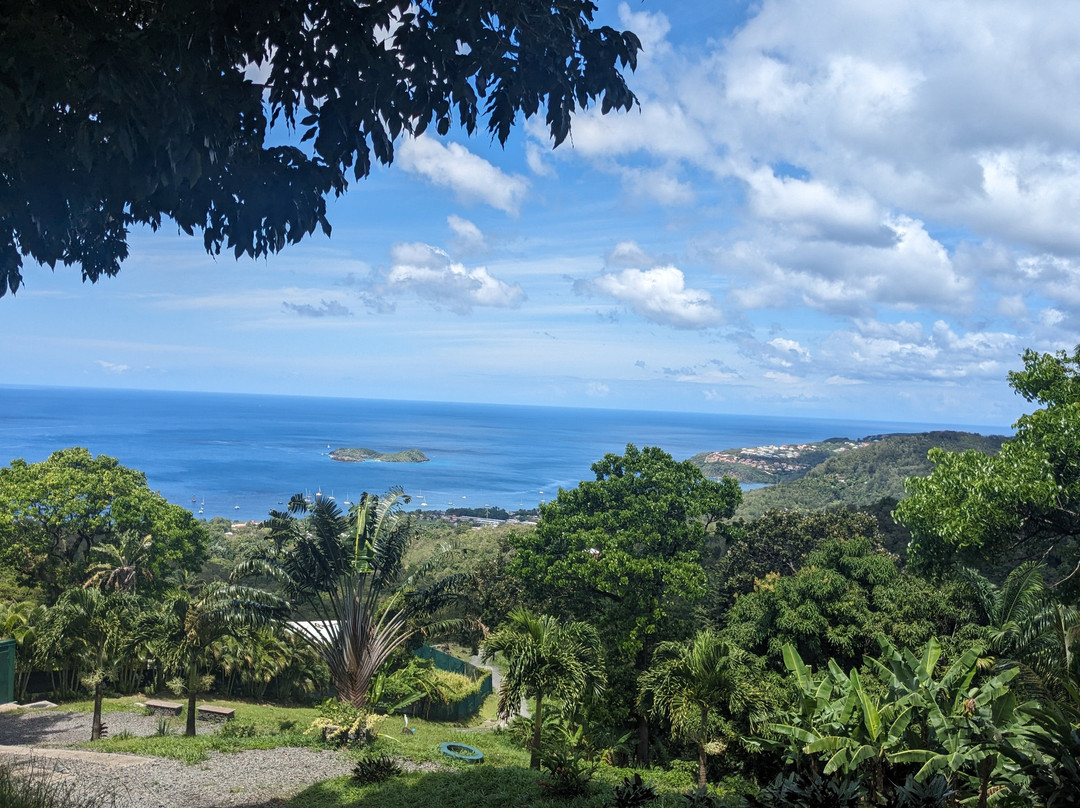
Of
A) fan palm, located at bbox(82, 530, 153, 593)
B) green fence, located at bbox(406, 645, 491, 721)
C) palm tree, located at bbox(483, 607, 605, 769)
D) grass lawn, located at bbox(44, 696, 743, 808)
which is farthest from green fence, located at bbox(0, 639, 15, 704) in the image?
palm tree, located at bbox(483, 607, 605, 769)

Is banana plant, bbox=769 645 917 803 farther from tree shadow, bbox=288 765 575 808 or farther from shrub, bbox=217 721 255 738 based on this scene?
shrub, bbox=217 721 255 738

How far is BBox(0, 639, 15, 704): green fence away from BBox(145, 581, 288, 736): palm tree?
5436 mm

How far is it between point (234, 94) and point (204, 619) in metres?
14.4

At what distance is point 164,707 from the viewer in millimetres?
19203

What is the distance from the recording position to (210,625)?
50.9ft

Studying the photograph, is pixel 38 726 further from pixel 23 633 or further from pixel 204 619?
pixel 204 619

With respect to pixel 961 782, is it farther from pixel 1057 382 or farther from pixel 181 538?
pixel 181 538

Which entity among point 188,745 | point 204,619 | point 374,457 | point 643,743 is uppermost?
point 204,619

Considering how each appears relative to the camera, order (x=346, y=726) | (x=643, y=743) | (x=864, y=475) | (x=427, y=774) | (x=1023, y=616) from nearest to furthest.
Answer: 1. (x=427, y=774)
2. (x=346, y=726)
3. (x=1023, y=616)
4. (x=643, y=743)
5. (x=864, y=475)

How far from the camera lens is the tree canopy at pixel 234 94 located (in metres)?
3.35

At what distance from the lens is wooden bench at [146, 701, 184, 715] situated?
63.0ft

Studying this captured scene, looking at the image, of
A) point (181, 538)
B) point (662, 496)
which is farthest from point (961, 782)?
point (181, 538)

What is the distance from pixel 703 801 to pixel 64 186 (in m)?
8.16

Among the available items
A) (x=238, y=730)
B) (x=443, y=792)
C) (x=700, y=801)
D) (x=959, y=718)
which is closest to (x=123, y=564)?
(x=238, y=730)
